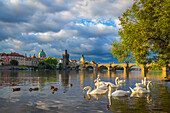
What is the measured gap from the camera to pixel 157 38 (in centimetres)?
1777

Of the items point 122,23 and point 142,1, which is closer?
point 142,1

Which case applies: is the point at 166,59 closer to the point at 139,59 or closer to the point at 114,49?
the point at 139,59

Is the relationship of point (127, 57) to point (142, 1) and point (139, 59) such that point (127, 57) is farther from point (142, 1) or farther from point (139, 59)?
point (142, 1)

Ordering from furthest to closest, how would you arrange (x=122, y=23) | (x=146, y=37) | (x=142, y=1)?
(x=122, y=23), (x=142, y=1), (x=146, y=37)

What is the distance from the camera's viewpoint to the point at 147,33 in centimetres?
1669

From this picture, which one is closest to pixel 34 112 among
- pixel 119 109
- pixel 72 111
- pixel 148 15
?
pixel 72 111

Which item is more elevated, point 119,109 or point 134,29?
point 134,29

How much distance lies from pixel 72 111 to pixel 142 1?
16.2 m

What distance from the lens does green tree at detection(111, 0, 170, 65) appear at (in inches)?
636

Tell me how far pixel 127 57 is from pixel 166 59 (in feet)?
14.9

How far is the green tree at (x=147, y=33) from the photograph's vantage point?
1616 cm

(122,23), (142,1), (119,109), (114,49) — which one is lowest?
(119,109)

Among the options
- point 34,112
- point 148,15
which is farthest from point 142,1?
point 34,112

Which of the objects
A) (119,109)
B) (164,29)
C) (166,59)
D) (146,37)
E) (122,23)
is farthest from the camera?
(122,23)
